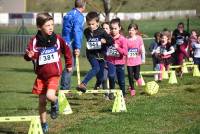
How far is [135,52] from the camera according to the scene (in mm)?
15797

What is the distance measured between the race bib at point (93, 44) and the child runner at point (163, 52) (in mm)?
6537

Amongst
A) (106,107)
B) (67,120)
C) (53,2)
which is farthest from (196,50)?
(53,2)

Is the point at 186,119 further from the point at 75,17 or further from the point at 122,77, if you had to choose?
the point at 75,17

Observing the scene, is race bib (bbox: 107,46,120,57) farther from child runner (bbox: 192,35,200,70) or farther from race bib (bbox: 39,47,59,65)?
Answer: child runner (bbox: 192,35,200,70)

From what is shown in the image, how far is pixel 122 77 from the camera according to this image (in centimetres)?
1312

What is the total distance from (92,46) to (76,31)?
1.08m

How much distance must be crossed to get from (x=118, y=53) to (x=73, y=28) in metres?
1.41

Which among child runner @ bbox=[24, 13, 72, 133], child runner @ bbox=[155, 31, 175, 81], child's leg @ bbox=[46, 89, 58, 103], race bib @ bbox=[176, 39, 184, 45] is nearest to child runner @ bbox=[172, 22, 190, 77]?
race bib @ bbox=[176, 39, 184, 45]

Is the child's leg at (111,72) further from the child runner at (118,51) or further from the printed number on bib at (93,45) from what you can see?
the printed number on bib at (93,45)

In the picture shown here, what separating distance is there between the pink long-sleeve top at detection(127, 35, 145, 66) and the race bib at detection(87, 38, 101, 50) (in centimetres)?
271

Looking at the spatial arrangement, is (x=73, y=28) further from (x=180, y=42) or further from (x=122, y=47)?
(x=180, y=42)

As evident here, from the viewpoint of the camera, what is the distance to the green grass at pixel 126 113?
9258 mm

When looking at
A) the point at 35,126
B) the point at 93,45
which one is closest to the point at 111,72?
the point at 93,45

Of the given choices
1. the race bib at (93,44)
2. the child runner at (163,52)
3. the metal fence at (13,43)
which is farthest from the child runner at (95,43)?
the metal fence at (13,43)
